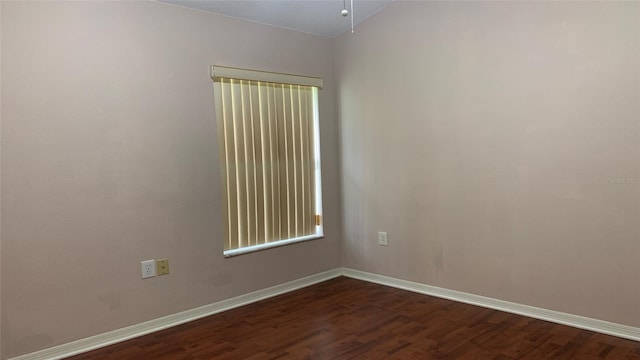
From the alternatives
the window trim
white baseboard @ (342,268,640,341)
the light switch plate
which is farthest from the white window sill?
the window trim

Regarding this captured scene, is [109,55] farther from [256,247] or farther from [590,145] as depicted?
[590,145]

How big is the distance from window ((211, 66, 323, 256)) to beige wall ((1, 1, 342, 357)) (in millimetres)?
124

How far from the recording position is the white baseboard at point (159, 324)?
262 centimetres

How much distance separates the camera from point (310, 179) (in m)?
4.01

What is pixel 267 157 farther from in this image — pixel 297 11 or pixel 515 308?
pixel 515 308

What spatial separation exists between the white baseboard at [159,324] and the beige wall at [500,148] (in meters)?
0.80

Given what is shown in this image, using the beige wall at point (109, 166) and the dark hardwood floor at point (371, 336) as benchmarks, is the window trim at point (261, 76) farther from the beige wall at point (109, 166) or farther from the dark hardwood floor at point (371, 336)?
the dark hardwood floor at point (371, 336)

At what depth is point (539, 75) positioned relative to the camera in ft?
9.39

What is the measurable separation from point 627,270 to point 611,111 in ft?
3.13

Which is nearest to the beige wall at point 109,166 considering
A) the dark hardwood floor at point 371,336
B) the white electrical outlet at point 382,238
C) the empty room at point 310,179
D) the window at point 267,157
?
the empty room at point 310,179

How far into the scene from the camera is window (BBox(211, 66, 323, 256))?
341 cm

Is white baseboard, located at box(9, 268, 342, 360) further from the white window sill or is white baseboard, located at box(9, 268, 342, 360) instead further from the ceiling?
the ceiling

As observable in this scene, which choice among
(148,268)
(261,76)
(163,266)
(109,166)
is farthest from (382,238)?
(109,166)

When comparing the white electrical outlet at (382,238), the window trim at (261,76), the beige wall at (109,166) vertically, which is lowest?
the white electrical outlet at (382,238)
